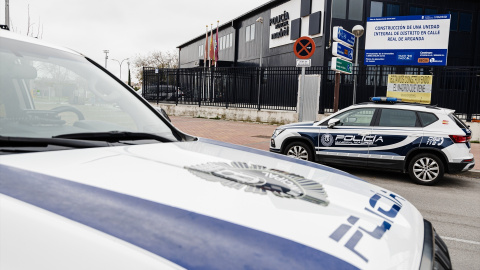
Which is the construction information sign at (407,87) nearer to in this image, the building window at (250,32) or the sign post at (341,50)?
the sign post at (341,50)

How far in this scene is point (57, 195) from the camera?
43.8 inches

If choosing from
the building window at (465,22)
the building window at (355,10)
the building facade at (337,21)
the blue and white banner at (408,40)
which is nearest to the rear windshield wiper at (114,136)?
the blue and white banner at (408,40)

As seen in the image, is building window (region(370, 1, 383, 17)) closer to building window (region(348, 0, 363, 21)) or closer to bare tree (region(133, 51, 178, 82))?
building window (region(348, 0, 363, 21))

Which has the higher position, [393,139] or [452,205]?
[393,139]

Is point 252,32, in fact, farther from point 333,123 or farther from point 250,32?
point 333,123

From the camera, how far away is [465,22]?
27.4 m

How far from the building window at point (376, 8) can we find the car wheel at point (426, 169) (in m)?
20.6

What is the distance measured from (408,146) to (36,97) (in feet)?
23.1

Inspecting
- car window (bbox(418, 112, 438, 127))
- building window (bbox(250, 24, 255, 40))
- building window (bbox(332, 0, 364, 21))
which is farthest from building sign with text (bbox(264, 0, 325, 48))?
car window (bbox(418, 112, 438, 127))

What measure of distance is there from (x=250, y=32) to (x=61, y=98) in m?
35.5

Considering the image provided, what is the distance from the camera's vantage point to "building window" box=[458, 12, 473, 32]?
89.5ft

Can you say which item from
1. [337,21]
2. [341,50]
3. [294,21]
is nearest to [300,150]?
[341,50]

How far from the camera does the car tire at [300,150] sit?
8.59 m

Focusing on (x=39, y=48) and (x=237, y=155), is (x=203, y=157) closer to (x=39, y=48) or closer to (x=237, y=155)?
(x=237, y=155)
